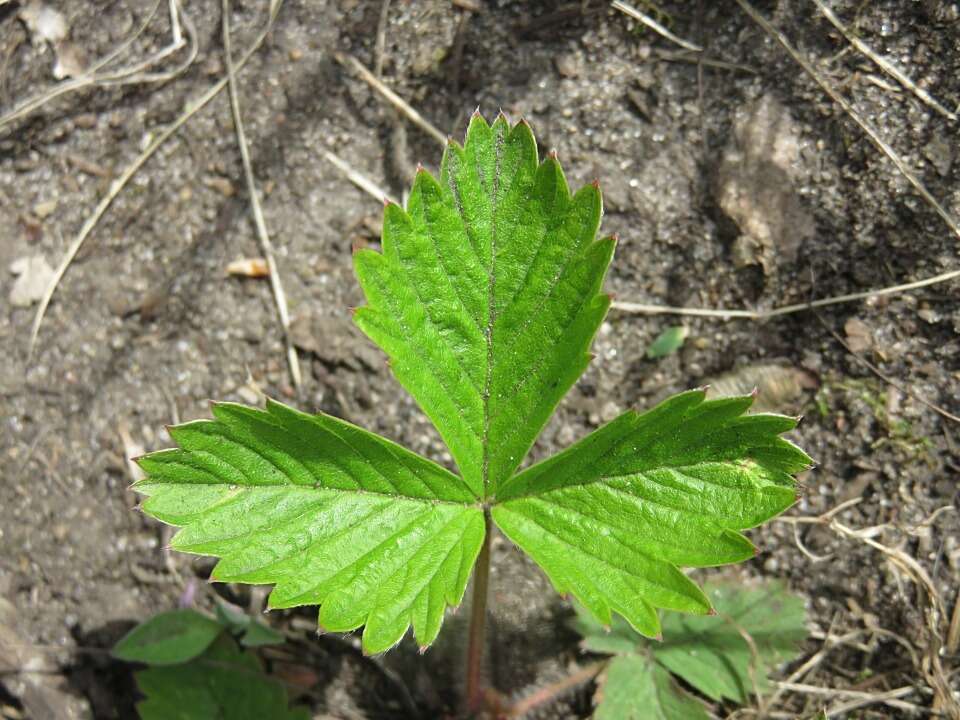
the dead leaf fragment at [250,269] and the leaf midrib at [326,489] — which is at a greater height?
the dead leaf fragment at [250,269]

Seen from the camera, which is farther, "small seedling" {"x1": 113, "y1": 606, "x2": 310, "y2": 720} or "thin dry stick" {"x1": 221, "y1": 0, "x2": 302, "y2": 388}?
"thin dry stick" {"x1": 221, "y1": 0, "x2": 302, "y2": 388}

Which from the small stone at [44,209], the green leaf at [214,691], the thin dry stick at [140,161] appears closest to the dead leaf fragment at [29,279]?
the thin dry stick at [140,161]

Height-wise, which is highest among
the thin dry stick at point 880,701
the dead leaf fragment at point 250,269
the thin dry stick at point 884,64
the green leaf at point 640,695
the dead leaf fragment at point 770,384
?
the thin dry stick at point 884,64

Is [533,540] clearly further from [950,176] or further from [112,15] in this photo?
[112,15]

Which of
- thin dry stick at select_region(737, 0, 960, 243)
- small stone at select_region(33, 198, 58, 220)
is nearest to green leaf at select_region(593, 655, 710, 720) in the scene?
thin dry stick at select_region(737, 0, 960, 243)

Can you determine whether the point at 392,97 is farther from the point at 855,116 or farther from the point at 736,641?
the point at 736,641

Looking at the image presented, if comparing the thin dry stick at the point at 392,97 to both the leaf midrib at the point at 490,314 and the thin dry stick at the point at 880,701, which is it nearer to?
the leaf midrib at the point at 490,314

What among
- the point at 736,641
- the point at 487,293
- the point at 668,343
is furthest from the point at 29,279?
the point at 736,641

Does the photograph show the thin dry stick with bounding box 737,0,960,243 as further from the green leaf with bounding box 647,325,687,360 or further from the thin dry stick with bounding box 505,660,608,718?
the thin dry stick with bounding box 505,660,608,718
